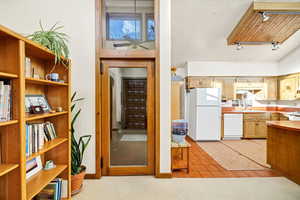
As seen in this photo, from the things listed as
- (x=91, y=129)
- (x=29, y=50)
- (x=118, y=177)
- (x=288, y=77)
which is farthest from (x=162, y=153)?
(x=288, y=77)

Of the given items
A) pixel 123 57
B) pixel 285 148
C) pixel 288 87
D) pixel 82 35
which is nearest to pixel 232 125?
pixel 288 87

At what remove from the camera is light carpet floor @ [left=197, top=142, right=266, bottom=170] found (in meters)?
2.96

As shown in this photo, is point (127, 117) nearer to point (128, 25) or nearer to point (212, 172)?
point (128, 25)

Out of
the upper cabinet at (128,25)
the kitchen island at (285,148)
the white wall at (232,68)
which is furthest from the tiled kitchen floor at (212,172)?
the white wall at (232,68)

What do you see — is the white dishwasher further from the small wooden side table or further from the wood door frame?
the wood door frame

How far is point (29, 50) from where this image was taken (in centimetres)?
155

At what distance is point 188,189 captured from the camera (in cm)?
220

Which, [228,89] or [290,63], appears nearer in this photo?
[290,63]

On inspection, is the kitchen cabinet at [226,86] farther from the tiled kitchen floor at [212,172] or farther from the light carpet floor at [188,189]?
the light carpet floor at [188,189]

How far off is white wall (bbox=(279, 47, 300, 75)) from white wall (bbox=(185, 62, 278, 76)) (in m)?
0.16

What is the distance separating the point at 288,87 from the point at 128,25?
5223 mm

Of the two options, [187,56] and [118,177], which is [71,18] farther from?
[187,56]

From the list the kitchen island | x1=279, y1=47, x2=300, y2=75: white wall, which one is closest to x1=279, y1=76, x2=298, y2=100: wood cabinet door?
x1=279, y1=47, x2=300, y2=75: white wall

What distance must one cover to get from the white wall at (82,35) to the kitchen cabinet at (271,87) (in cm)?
450
